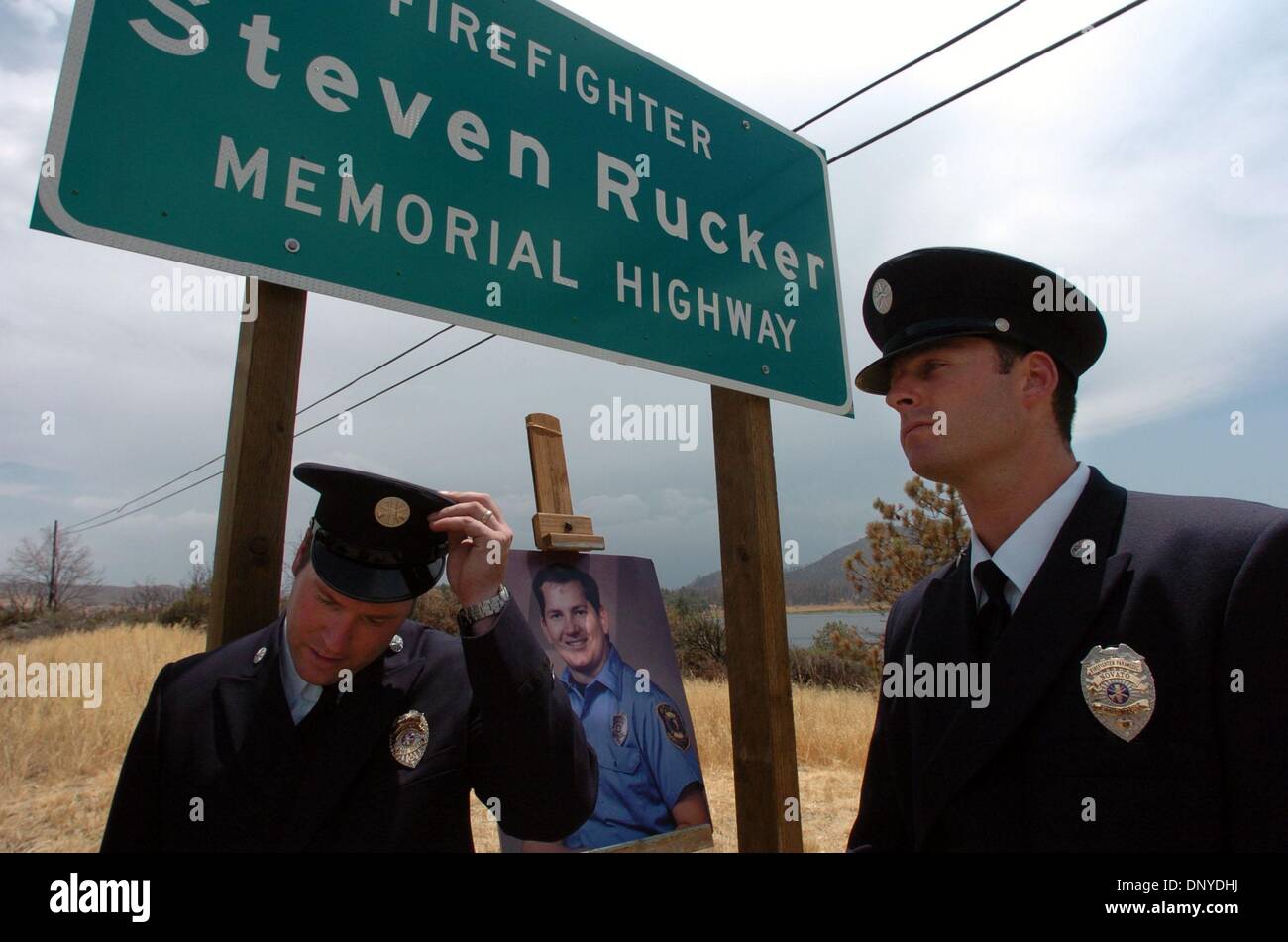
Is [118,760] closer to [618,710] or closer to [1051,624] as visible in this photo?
[618,710]

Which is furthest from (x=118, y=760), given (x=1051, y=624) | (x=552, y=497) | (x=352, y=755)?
(x=1051, y=624)

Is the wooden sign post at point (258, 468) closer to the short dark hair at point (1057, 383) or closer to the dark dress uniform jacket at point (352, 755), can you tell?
the dark dress uniform jacket at point (352, 755)

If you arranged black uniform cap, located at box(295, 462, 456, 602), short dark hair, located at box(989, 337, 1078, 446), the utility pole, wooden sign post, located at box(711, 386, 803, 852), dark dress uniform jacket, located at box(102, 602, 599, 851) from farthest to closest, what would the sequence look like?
the utility pole
wooden sign post, located at box(711, 386, 803, 852)
short dark hair, located at box(989, 337, 1078, 446)
black uniform cap, located at box(295, 462, 456, 602)
dark dress uniform jacket, located at box(102, 602, 599, 851)

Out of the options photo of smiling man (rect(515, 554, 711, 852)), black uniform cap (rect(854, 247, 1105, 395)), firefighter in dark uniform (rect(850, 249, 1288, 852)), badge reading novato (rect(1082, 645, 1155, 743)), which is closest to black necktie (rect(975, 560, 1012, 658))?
firefighter in dark uniform (rect(850, 249, 1288, 852))

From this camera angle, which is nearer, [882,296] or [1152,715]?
[1152,715]

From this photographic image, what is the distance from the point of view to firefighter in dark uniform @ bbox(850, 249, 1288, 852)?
112 centimetres

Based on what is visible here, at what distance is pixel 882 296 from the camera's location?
179cm

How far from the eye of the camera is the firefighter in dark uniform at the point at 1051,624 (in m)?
1.12

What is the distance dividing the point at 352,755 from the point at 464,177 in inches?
49.1

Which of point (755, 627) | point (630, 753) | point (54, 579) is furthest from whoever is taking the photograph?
point (54, 579)

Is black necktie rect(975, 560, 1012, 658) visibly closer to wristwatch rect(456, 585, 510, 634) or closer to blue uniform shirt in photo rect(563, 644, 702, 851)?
wristwatch rect(456, 585, 510, 634)

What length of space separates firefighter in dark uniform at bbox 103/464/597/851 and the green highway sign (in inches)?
19.2
